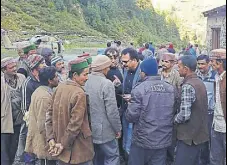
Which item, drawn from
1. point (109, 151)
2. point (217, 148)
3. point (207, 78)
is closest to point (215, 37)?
point (207, 78)

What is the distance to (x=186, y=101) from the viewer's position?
4.05 meters

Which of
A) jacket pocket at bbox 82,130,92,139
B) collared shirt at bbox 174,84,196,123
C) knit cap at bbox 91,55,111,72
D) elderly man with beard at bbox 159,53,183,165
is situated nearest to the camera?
jacket pocket at bbox 82,130,92,139

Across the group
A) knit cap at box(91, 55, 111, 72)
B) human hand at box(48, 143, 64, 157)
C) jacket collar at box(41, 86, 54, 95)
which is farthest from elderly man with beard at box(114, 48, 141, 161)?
human hand at box(48, 143, 64, 157)

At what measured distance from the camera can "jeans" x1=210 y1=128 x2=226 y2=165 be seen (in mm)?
4621

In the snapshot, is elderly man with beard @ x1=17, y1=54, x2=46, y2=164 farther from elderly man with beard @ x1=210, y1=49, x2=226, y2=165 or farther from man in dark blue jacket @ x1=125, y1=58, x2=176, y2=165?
elderly man with beard @ x1=210, y1=49, x2=226, y2=165

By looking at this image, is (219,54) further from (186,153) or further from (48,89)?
(48,89)

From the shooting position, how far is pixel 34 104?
13.9 feet

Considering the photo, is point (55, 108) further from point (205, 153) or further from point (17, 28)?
point (17, 28)

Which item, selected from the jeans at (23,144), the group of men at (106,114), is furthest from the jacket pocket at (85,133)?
the jeans at (23,144)

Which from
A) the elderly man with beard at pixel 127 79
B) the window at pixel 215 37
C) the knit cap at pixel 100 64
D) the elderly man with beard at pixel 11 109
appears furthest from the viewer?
the window at pixel 215 37

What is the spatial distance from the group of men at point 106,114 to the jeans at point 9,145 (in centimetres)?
2

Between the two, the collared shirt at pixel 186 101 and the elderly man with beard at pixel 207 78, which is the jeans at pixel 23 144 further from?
the elderly man with beard at pixel 207 78

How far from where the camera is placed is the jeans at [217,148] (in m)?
4.62

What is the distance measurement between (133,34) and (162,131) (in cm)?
4332
